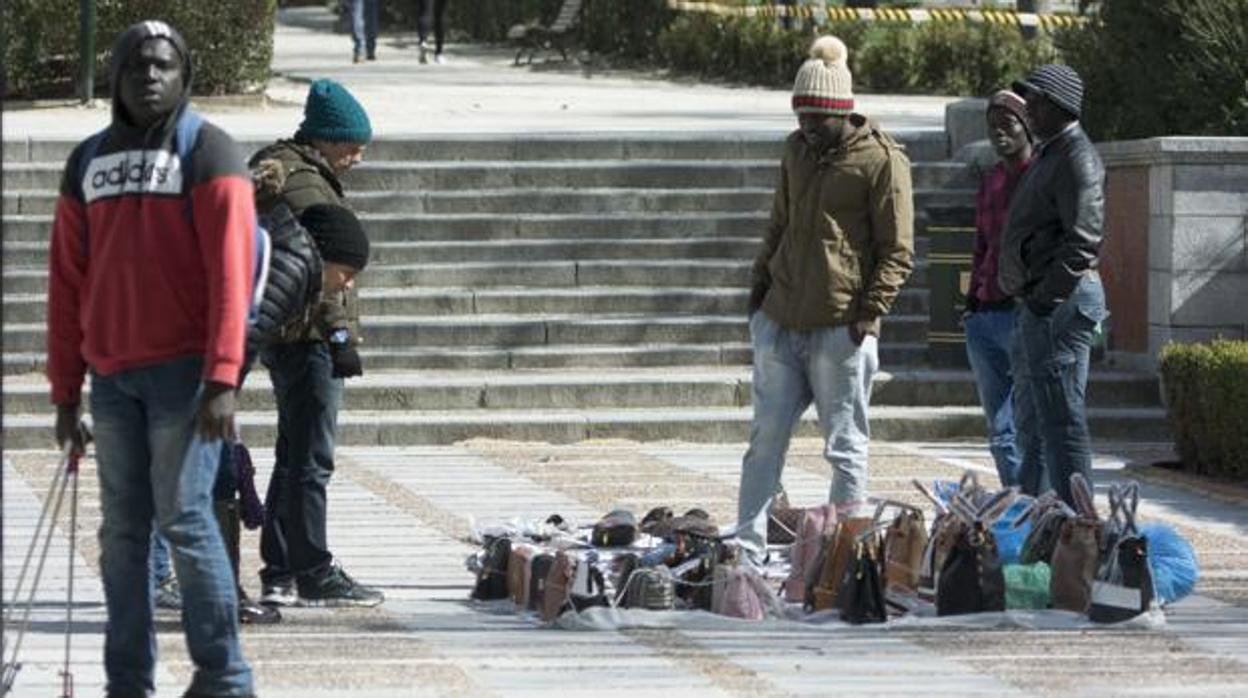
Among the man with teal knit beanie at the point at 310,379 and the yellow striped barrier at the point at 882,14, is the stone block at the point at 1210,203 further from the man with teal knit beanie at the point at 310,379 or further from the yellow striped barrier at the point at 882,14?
the yellow striped barrier at the point at 882,14

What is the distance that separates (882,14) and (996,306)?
2286 cm

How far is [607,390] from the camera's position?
643 inches

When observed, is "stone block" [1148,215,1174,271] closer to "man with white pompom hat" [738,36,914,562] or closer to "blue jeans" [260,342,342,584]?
"man with white pompom hat" [738,36,914,562]

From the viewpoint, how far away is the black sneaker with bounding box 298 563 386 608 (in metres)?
9.89

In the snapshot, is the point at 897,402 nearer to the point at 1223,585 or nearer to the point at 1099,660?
the point at 1223,585

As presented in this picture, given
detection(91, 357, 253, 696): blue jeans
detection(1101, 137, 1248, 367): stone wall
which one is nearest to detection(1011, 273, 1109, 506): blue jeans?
detection(91, 357, 253, 696): blue jeans

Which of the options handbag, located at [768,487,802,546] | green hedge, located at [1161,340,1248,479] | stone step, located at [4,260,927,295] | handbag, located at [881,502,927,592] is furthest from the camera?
stone step, located at [4,260,927,295]

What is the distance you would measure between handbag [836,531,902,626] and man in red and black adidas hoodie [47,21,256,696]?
266 cm

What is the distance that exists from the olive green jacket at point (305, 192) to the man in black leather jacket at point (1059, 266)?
2.54 metres

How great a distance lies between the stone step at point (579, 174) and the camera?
1916 cm

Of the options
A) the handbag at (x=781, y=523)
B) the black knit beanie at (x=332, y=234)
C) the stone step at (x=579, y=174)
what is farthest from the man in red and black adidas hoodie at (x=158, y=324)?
the stone step at (x=579, y=174)

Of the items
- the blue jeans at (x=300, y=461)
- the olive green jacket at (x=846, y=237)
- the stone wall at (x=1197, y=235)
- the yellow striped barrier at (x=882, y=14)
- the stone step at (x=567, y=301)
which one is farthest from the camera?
the yellow striped barrier at (x=882, y=14)

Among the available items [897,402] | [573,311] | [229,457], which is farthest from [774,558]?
[573,311]

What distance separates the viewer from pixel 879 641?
9.28 metres
